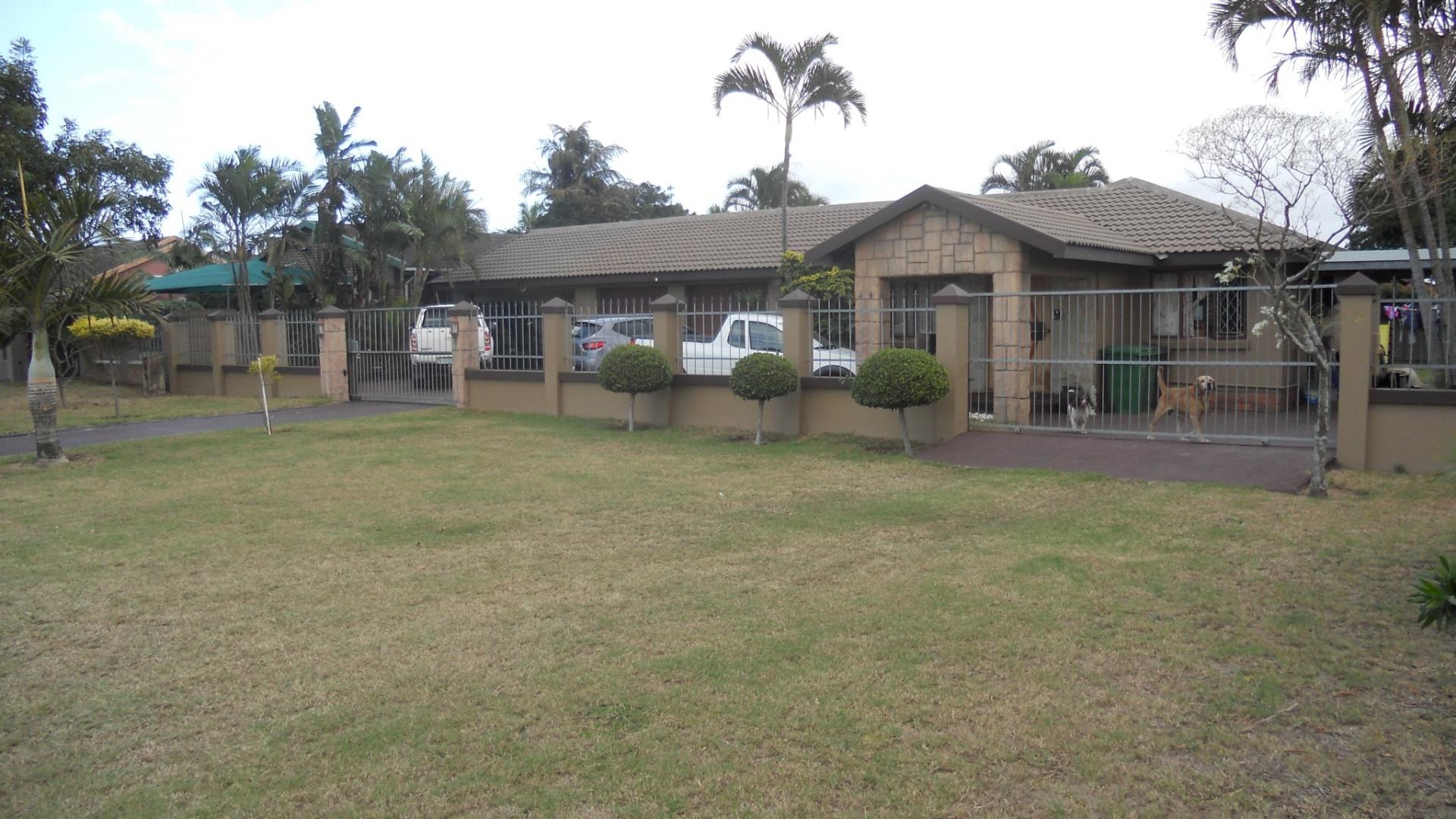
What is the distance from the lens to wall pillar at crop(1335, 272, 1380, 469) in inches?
404

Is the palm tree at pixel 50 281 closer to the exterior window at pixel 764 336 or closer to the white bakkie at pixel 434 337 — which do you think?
the white bakkie at pixel 434 337

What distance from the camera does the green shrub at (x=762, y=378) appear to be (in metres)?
13.3

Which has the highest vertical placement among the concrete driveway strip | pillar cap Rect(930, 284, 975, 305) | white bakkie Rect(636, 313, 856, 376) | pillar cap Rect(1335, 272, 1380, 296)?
pillar cap Rect(930, 284, 975, 305)

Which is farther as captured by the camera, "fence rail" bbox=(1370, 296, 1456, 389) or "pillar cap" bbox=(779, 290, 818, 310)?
"pillar cap" bbox=(779, 290, 818, 310)

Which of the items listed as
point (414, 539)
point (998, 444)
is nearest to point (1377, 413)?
point (998, 444)

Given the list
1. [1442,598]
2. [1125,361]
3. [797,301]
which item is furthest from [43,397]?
[1442,598]

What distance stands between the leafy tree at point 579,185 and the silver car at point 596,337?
85.4 ft

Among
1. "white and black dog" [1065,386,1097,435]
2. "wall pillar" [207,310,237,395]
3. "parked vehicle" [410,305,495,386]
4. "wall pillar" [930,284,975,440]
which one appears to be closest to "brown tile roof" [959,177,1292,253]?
"white and black dog" [1065,386,1097,435]

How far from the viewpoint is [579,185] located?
42469 millimetres

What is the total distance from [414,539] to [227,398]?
45.4 ft

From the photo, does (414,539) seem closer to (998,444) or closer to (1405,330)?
(998,444)

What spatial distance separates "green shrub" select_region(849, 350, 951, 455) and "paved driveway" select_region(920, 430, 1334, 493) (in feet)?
2.26

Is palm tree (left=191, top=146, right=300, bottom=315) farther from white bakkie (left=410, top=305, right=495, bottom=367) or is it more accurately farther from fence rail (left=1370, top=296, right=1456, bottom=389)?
fence rail (left=1370, top=296, right=1456, bottom=389)

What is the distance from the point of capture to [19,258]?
1156 cm
